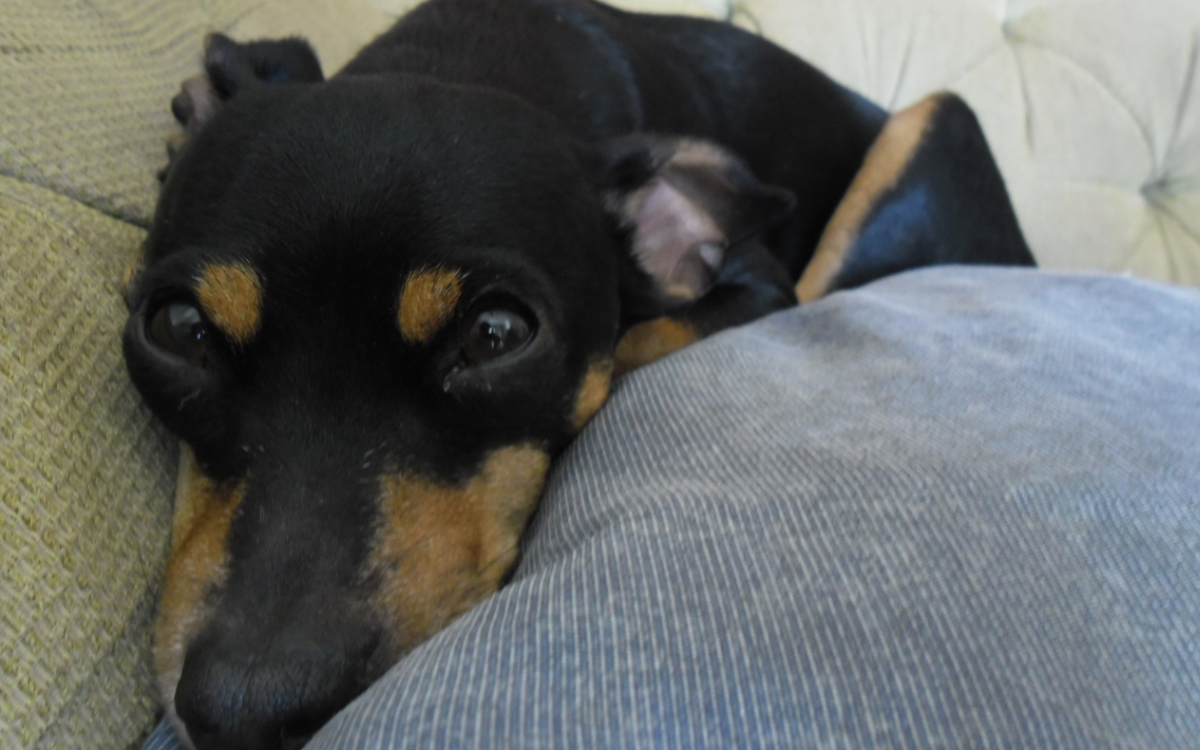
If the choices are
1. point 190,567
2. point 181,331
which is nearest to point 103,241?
point 181,331

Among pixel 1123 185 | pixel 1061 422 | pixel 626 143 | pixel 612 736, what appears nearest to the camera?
pixel 612 736

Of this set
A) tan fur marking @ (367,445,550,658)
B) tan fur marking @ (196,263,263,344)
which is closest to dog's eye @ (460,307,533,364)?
tan fur marking @ (367,445,550,658)

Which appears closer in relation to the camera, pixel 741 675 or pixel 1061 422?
pixel 741 675

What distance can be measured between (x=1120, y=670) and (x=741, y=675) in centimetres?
28

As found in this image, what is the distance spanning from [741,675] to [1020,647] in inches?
8.4

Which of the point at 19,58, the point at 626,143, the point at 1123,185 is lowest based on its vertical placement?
the point at 1123,185

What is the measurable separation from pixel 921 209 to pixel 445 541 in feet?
6.29

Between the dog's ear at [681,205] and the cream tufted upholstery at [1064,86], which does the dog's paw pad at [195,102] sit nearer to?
the dog's ear at [681,205]

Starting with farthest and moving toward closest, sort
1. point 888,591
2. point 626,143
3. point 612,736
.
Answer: point 626,143 < point 888,591 < point 612,736

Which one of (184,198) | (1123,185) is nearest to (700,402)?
(184,198)

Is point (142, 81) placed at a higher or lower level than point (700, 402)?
higher

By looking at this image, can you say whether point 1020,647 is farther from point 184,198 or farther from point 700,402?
point 184,198

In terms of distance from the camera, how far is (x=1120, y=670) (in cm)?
56

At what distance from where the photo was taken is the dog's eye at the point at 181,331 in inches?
39.3
